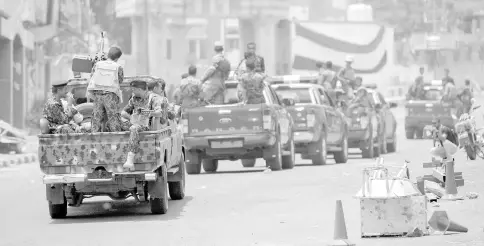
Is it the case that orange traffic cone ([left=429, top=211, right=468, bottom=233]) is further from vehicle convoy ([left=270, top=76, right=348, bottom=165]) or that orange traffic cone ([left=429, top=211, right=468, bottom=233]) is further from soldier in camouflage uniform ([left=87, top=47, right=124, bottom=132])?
vehicle convoy ([left=270, top=76, right=348, bottom=165])

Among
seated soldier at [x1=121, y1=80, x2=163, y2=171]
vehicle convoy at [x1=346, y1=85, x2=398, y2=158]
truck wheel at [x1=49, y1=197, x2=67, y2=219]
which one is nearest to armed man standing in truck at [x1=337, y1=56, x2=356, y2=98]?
vehicle convoy at [x1=346, y1=85, x2=398, y2=158]

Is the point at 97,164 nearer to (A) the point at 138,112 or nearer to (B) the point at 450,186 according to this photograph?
(A) the point at 138,112

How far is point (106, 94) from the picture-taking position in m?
17.4

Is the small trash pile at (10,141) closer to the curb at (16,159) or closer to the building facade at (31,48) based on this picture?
the curb at (16,159)

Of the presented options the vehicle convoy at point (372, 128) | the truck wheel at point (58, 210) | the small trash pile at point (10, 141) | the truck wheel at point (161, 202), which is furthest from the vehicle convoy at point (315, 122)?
the truck wheel at point (58, 210)

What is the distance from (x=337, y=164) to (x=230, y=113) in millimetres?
4500

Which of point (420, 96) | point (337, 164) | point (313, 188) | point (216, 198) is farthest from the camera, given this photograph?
point (420, 96)

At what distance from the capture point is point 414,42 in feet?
392

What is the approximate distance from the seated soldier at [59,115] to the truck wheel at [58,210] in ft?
3.06

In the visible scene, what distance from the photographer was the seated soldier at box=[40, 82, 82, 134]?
17.6 metres

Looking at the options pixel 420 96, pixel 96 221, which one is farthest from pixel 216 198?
pixel 420 96

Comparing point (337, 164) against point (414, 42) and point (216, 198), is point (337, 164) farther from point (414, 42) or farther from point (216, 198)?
point (414, 42)

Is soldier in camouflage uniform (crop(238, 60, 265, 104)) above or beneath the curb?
above

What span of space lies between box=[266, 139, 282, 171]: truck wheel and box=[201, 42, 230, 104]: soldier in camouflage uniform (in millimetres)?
1413
